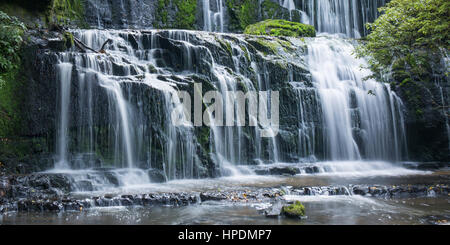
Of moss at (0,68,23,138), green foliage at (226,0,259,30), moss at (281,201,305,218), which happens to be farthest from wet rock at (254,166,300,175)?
green foliage at (226,0,259,30)

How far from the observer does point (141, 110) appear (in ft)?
35.3

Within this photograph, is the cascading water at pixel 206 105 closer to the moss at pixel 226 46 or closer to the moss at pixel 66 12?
the moss at pixel 226 46

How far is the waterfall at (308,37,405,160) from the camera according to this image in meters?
13.8

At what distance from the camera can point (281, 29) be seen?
1822 centimetres

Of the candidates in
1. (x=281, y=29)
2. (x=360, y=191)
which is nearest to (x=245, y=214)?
(x=360, y=191)

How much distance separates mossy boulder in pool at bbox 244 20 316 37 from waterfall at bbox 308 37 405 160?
3.44 meters

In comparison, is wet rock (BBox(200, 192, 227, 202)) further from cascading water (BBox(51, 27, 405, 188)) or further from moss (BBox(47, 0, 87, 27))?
moss (BBox(47, 0, 87, 27))

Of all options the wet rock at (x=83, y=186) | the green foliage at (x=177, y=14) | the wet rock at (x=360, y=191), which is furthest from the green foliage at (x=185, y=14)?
the wet rock at (x=360, y=191)

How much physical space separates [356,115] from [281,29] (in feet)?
21.3

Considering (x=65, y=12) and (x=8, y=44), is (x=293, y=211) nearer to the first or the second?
(x=8, y=44)

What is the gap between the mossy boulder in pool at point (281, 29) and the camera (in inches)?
709
